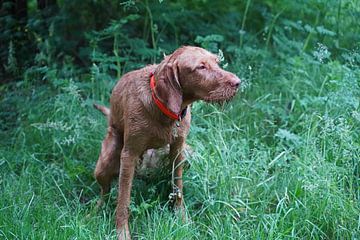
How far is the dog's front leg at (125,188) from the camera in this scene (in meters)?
4.06

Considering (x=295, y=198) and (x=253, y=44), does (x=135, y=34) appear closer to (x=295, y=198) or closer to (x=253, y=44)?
(x=253, y=44)

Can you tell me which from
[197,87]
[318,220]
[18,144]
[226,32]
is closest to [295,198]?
[318,220]

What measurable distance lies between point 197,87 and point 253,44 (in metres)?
3.61

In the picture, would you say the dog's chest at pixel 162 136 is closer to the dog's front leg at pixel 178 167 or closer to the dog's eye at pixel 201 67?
the dog's front leg at pixel 178 167

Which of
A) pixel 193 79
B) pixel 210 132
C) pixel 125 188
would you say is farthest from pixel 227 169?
pixel 193 79

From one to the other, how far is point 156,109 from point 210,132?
1089mm

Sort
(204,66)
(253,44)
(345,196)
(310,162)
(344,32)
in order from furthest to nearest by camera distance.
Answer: (253,44) → (344,32) → (310,162) → (345,196) → (204,66)

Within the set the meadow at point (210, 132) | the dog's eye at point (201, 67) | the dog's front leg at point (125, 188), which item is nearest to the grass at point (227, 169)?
the meadow at point (210, 132)

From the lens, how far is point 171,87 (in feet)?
12.3

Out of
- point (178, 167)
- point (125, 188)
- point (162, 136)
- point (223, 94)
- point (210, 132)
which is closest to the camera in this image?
point (223, 94)

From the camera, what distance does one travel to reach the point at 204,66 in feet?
12.2

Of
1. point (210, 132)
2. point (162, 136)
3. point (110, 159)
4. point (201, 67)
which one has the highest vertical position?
point (201, 67)

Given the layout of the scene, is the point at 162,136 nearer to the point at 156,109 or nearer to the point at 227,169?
the point at 156,109

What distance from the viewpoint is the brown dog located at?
371 centimetres
